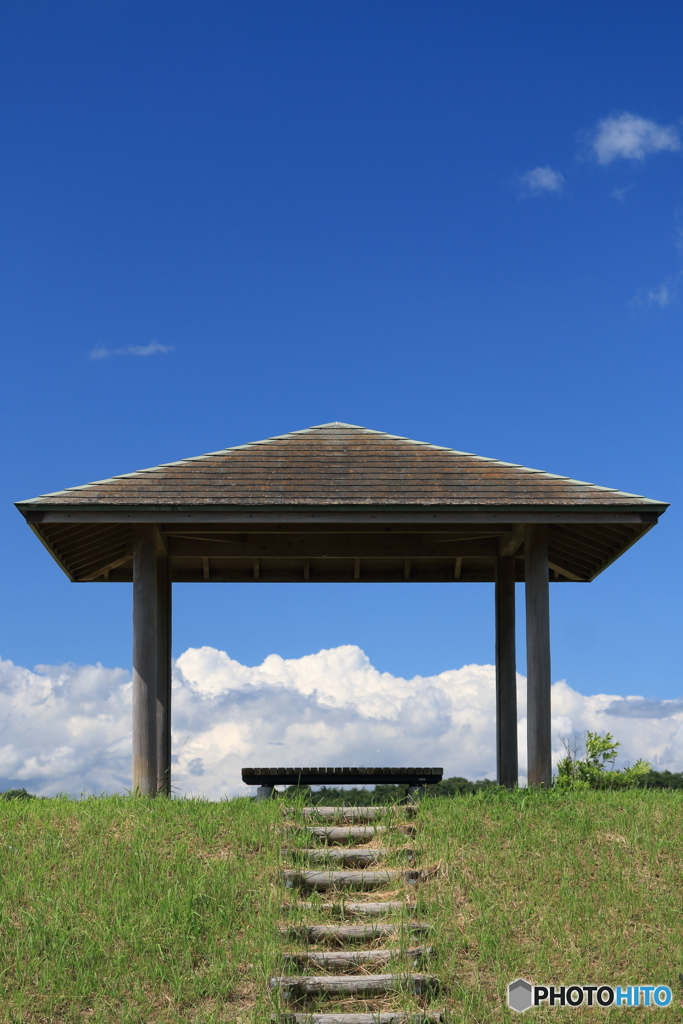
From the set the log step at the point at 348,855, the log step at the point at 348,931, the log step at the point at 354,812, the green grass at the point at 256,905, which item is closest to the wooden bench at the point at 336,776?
the log step at the point at 354,812

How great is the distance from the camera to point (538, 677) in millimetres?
13289

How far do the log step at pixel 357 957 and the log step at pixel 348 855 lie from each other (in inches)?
59.7

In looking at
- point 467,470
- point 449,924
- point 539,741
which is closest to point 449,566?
point 467,470

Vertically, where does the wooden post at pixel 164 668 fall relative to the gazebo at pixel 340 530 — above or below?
below

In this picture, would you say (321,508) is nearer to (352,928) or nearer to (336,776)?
(336,776)

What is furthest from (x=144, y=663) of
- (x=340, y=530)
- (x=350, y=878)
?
(x=350, y=878)

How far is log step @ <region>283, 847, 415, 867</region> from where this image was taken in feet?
33.5

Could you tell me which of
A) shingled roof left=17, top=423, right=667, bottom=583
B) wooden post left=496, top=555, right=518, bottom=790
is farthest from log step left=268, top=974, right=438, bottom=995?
wooden post left=496, top=555, right=518, bottom=790

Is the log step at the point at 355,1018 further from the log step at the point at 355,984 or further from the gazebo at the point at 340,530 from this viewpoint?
the gazebo at the point at 340,530

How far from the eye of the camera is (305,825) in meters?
11.0

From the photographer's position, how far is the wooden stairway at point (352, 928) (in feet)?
27.2

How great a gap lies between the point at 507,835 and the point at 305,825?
2188 mm

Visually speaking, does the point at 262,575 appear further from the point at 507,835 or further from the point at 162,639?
the point at 507,835

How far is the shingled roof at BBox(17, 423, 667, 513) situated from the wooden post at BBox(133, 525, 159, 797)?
0.78 metres
